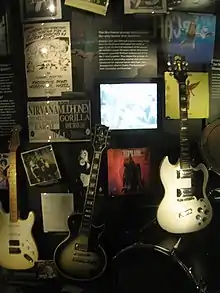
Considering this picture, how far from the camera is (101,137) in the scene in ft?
4.14

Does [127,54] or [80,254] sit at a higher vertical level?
[127,54]

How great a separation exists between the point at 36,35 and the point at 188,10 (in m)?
0.36

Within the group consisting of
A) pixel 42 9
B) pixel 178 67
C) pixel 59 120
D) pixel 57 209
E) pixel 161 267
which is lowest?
pixel 161 267

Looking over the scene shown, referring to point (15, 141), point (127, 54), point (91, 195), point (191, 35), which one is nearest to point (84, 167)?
point (91, 195)

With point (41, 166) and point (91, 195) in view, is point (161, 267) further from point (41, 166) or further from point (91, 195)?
point (41, 166)

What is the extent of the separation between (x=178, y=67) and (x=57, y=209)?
44 centimetres

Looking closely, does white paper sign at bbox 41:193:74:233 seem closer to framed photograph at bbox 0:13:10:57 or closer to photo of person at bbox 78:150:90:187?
photo of person at bbox 78:150:90:187

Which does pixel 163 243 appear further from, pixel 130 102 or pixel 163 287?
pixel 130 102

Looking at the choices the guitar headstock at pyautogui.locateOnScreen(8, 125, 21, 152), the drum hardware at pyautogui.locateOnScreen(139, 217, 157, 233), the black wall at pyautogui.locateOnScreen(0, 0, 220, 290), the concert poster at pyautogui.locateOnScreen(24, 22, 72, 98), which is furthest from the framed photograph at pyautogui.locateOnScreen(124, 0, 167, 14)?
the drum hardware at pyautogui.locateOnScreen(139, 217, 157, 233)

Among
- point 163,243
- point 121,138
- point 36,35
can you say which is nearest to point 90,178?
point 121,138

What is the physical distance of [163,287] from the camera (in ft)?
4.18

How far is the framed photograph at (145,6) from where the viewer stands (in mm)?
1231

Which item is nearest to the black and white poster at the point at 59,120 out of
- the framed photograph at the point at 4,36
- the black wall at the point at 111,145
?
the black wall at the point at 111,145

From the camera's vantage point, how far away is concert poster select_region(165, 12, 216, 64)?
4.09ft
